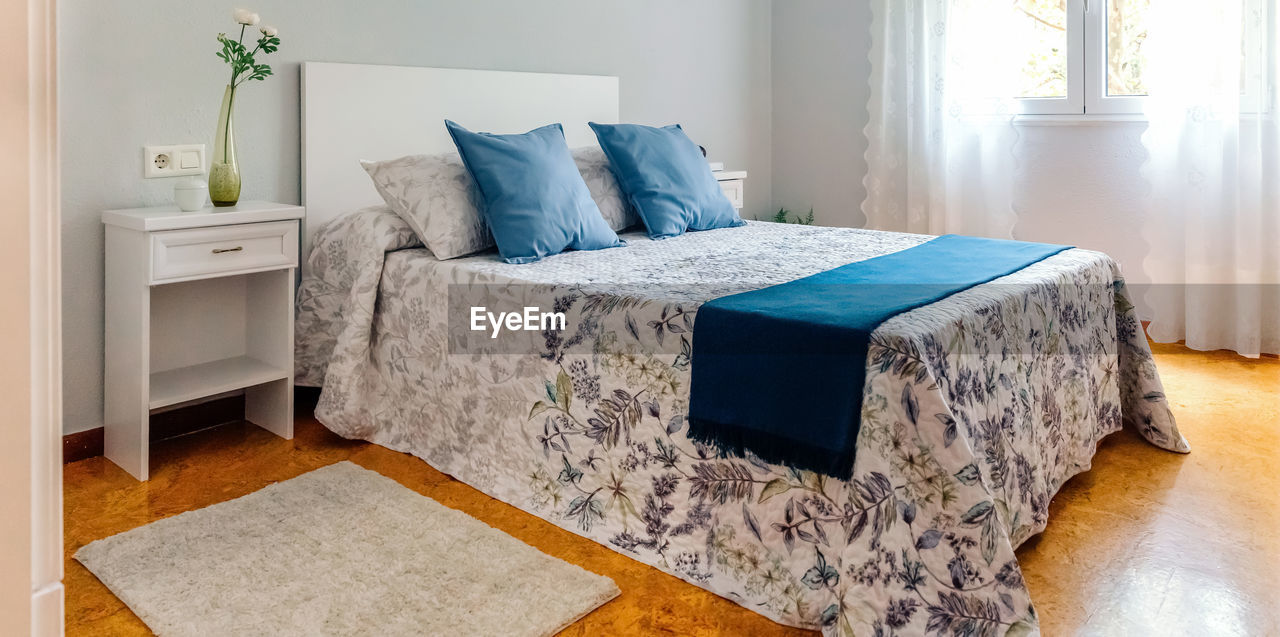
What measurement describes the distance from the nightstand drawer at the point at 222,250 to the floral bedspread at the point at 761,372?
0.20 meters

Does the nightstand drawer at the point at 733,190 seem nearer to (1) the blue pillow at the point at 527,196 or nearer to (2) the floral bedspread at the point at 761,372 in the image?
(2) the floral bedspread at the point at 761,372

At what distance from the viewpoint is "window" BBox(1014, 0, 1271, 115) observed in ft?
12.5

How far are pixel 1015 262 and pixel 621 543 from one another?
4.29 feet

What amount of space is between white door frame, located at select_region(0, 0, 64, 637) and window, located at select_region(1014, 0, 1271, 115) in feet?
13.7

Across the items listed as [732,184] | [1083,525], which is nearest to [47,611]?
[1083,525]

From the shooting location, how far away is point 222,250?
2445 mm

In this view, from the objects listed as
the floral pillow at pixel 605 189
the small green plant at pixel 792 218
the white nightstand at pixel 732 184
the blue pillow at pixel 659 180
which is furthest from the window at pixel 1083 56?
the floral pillow at pixel 605 189

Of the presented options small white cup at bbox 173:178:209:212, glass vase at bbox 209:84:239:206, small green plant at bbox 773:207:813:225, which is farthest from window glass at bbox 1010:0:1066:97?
small white cup at bbox 173:178:209:212

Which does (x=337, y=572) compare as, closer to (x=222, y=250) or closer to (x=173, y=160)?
(x=222, y=250)

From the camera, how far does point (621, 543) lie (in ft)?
6.65

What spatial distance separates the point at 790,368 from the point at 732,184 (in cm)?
255

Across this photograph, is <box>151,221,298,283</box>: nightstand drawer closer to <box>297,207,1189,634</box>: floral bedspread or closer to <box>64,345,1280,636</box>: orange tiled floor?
<box>297,207,1189,634</box>: floral bedspread

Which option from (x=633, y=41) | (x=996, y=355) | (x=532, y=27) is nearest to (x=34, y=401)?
(x=996, y=355)

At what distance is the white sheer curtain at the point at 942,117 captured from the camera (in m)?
4.05
